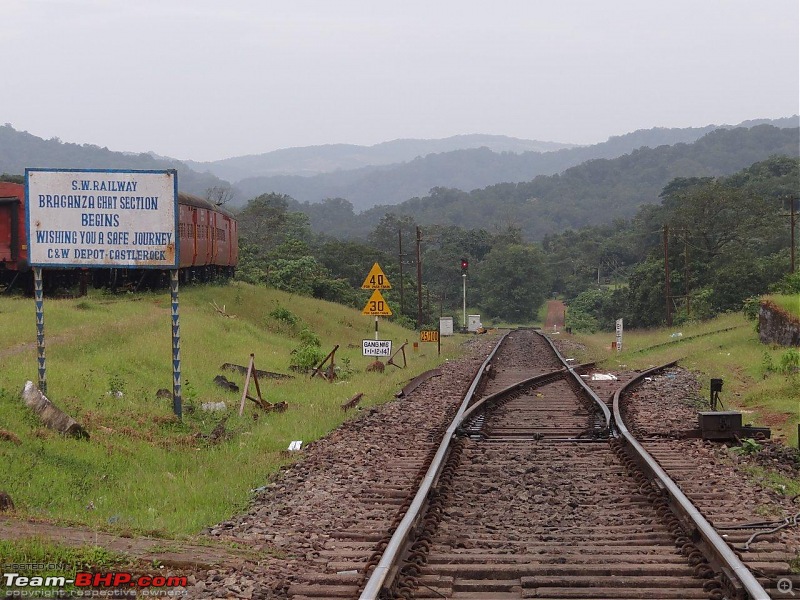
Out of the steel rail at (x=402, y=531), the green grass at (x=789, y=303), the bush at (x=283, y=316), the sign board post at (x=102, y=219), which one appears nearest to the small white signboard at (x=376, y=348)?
the sign board post at (x=102, y=219)

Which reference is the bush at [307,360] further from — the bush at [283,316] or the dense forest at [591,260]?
the dense forest at [591,260]

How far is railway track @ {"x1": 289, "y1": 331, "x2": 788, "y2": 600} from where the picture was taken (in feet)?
18.3

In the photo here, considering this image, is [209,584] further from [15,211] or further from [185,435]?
[15,211]

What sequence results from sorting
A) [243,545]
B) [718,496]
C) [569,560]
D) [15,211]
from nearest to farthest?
[569,560] → [243,545] → [718,496] → [15,211]

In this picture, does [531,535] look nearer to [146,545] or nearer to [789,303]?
[146,545]

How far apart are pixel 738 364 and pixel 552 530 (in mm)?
16875

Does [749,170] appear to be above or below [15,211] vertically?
above

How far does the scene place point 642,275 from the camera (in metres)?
64.6

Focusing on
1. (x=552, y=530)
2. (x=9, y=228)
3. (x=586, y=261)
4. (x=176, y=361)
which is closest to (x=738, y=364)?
(x=176, y=361)

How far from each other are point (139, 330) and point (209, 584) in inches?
641

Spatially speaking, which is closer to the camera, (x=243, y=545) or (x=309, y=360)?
(x=243, y=545)

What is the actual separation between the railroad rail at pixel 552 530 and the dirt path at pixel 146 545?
1.15 meters

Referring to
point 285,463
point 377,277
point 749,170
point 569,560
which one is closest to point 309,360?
point 377,277

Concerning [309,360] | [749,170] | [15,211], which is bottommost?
[309,360]
